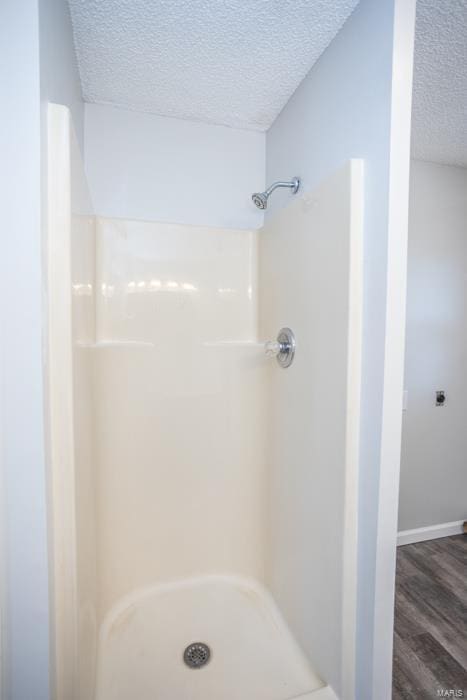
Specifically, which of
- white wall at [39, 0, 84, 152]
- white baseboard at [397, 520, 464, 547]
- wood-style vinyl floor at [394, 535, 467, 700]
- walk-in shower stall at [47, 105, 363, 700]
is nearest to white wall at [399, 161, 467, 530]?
white baseboard at [397, 520, 464, 547]

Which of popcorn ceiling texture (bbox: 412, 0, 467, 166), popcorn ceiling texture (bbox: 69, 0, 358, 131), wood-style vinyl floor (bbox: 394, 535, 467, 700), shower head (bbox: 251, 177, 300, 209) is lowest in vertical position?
wood-style vinyl floor (bbox: 394, 535, 467, 700)

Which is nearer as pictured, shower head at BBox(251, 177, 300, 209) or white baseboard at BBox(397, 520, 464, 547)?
shower head at BBox(251, 177, 300, 209)

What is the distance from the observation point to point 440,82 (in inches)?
56.5

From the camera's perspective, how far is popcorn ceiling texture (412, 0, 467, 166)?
43.8 inches

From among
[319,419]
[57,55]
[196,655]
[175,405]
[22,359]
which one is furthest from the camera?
[175,405]

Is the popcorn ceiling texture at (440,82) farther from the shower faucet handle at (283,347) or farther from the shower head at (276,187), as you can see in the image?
the shower faucet handle at (283,347)

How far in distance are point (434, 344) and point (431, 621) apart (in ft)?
4.99

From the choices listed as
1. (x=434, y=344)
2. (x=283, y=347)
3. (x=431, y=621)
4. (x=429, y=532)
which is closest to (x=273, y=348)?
(x=283, y=347)

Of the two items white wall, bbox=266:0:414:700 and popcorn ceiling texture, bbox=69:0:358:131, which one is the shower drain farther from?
popcorn ceiling texture, bbox=69:0:358:131

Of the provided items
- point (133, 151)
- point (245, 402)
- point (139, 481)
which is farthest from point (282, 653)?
point (133, 151)

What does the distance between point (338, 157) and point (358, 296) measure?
50 cm

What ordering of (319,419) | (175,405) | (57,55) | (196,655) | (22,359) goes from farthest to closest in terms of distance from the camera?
(175,405), (196,655), (319,419), (57,55), (22,359)

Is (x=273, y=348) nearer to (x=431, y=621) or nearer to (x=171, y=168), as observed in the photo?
(x=171, y=168)

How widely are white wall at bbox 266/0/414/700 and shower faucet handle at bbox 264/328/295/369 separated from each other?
41 centimetres
